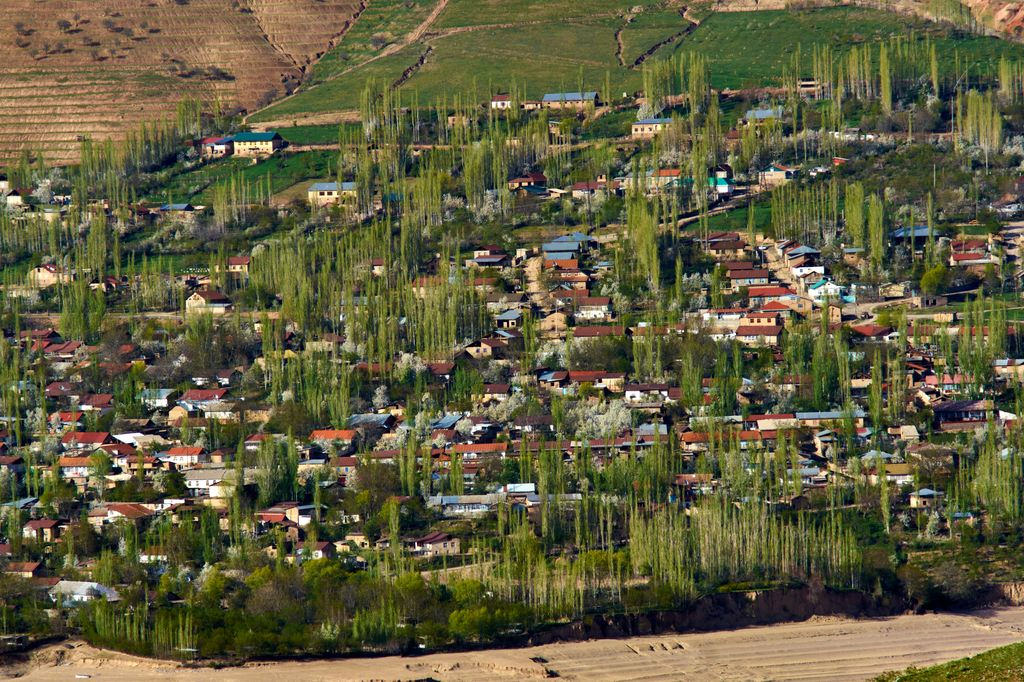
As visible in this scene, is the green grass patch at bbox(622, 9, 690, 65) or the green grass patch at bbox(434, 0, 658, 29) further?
the green grass patch at bbox(434, 0, 658, 29)

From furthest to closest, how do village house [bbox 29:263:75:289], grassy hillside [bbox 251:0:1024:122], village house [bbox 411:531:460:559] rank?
grassy hillside [bbox 251:0:1024:122] → village house [bbox 29:263:75:289] → village house [bbox 411:531:460:559]

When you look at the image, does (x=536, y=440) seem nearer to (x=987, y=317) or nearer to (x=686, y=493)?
(x=686, y=493)

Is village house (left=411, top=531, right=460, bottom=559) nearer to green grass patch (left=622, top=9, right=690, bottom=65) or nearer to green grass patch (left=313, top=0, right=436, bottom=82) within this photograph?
green grass patch (left=622, top=9, right=690, bottom=65)

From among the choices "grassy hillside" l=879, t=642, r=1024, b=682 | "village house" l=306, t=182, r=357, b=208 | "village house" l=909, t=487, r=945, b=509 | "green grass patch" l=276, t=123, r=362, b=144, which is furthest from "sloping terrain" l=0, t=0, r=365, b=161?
"grassy hillside" l=879, t=642, r=1024, b=682

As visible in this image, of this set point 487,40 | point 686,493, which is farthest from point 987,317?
point 487,40

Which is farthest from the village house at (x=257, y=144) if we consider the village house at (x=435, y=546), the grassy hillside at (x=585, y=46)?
the village house at (x=435, y=546)

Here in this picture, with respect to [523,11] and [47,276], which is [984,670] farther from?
[523,11]

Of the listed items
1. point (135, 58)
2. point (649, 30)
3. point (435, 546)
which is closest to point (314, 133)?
point (135, 58)
